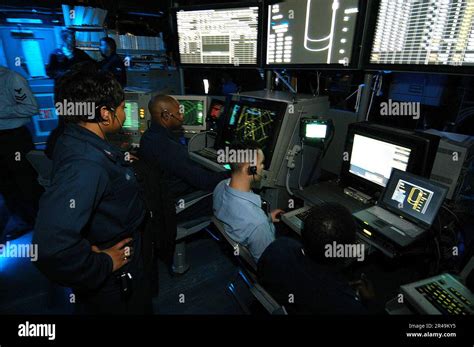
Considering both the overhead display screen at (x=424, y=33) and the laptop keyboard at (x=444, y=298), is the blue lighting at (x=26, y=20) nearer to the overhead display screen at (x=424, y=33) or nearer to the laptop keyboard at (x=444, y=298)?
the overhead display screen at (x=424, y=33)

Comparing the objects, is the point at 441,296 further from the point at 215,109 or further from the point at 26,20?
the point at 26,20

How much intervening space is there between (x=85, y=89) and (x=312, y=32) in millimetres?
1727

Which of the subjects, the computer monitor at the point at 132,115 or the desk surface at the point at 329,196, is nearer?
the desk surface at the point at 329,196

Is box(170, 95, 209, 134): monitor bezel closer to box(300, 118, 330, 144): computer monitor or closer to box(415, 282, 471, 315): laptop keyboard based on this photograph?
box(300, 118, 330, 144): computer monitor

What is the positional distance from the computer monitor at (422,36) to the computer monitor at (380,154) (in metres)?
0.39

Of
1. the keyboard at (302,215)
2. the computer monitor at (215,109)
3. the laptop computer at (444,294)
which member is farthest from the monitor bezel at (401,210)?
the computer monitor at (215,109)

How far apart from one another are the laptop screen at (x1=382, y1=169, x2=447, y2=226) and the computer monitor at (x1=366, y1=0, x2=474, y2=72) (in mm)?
626

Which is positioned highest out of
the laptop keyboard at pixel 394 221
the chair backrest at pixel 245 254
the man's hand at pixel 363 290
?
the laptop keyboard at pixel 394 221

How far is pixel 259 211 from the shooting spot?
164 centimetres

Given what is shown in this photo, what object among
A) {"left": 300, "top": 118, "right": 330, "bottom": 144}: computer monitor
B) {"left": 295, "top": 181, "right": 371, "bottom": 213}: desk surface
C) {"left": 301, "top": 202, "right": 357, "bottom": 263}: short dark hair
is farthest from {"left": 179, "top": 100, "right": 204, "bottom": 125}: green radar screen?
{"left": 301, "top": 202, "right": 357, "bottom": 263}: short dark hair

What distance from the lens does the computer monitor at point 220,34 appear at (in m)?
2.49

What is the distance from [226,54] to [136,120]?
1.48 m

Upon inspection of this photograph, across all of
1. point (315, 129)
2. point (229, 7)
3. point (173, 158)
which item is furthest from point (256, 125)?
point (229, 7)

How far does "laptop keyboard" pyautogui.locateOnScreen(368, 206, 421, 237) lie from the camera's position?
155cm
